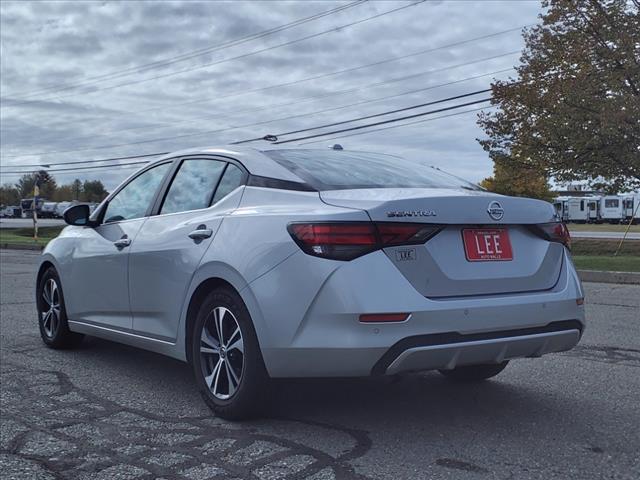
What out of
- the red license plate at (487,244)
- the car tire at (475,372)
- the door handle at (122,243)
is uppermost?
the door handle at (122,243)

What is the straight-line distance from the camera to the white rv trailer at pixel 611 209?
206ft

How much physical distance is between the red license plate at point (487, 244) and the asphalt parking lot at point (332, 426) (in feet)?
2.96

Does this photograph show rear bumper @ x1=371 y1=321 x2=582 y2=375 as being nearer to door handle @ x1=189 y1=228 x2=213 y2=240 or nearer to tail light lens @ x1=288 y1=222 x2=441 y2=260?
tail light lens @ x1=288 y1=222 x2=441 y2=260

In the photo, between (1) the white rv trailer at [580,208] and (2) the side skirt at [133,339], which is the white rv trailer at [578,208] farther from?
(2) the side skirt at [133,339]

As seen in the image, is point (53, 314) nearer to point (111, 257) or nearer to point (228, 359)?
point (111, 257)

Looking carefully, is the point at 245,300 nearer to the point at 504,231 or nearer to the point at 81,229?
the point at 504,231

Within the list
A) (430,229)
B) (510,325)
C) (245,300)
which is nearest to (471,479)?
(510,325)

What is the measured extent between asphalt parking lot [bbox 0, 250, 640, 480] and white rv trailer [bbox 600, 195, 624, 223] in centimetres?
6166

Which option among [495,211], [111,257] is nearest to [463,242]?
[495,211]

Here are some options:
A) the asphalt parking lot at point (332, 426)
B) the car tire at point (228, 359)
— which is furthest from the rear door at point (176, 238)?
the asphalt parking lot at point (332, 426)

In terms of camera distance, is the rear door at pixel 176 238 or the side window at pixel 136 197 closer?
the rear door at pixel 176 238

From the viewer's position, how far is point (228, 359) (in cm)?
402

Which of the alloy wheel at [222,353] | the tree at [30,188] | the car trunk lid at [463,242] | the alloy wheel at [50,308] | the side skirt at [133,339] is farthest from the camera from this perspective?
the tree at [30,188]

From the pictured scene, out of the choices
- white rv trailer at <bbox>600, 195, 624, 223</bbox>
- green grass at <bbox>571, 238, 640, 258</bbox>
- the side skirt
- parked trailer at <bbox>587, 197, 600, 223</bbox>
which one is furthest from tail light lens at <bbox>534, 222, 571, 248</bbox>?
parked trailer at <bbox>587, 197, 600, 223</bbox>
